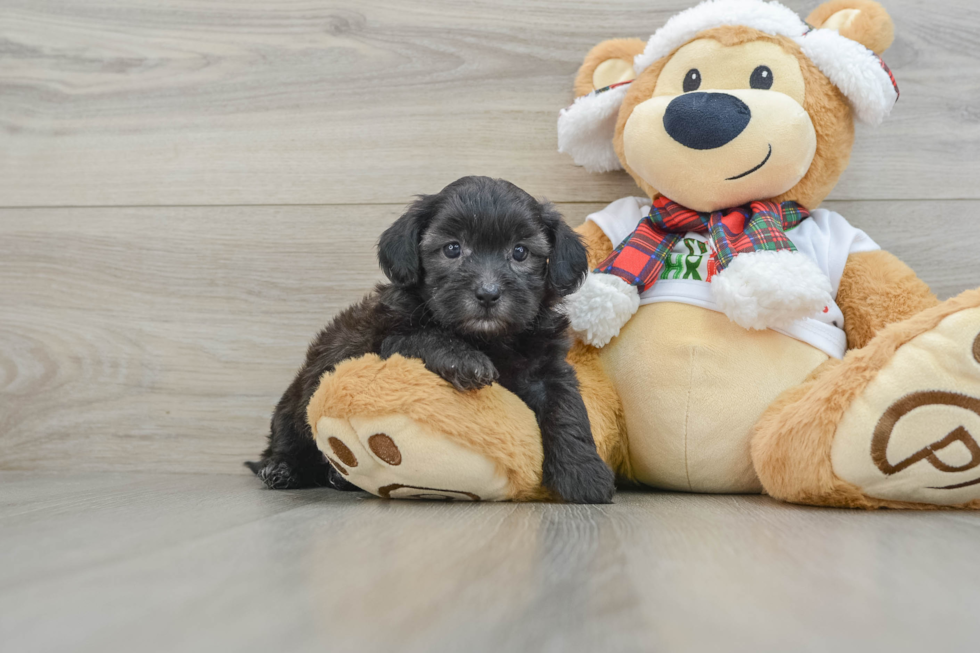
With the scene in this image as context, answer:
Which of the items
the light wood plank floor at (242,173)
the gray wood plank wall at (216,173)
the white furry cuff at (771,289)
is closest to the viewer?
the white furry cuff at (771,289)

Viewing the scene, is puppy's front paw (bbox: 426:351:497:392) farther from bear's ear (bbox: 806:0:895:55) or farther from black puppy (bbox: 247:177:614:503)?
bear's ear (bbox: 806:0:895:55)

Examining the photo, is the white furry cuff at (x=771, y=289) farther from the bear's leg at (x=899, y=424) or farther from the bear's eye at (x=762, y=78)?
the bear's eye at (x=762, y=78)

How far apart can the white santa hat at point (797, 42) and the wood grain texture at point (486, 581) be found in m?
0.90

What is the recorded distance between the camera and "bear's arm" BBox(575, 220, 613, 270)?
1668mm

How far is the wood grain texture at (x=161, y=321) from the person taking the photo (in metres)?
1.98

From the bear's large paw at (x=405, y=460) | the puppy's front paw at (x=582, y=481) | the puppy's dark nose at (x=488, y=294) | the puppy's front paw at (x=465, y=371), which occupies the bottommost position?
the puppy's front paw at (x=582, y=481)

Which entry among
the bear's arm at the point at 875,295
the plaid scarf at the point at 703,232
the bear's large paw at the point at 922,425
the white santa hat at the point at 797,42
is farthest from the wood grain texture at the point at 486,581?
the white santa hat at the point at 797,42

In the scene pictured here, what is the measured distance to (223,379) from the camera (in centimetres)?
199

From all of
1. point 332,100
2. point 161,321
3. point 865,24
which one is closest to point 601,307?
point 865,24

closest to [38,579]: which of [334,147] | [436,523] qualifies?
[436,523]

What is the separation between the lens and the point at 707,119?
1408 mm

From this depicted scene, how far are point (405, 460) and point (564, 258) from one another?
0.52 metres

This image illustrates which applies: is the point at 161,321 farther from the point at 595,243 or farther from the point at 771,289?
the point at 771,289

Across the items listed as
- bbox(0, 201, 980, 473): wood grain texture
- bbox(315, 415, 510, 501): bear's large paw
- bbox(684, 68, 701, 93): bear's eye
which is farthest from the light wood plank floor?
bbox(315, 415, 510, 501): bear's large paw
